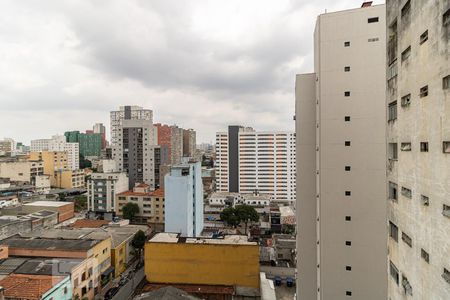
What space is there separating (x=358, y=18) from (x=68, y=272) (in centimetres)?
2651

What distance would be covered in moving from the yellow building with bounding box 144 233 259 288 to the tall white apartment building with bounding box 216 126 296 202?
53.2m

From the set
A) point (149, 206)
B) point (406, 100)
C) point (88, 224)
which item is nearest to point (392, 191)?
point (406, 100)

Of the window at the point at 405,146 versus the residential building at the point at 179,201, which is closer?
the window at the point at 405,146

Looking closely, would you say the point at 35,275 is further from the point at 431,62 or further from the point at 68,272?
the point at 431,62

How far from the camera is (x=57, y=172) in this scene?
76.9 meters

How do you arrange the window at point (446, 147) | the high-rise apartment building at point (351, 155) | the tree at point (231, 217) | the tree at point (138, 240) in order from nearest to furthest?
1. the window at point (446, 147)
2. the high-rise apartment building at point (351, 155)
3. the tree at point (138, 240)
4. the tree at point (231, 217)

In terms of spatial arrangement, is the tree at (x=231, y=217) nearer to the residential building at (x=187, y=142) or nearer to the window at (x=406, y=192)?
the window at (x=406, y=192)

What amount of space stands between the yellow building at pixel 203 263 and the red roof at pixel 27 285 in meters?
7.82

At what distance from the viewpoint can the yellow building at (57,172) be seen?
76500 millimetres

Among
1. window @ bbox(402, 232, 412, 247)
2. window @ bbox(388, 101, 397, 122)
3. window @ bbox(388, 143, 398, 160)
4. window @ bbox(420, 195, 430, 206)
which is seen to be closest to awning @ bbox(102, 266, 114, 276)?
window @ bbox(402, 232, 412, 247)

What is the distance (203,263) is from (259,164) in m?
54.8

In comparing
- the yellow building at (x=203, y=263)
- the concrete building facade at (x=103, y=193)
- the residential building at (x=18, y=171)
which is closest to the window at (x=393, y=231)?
the yellow building at (x=203, y=263)

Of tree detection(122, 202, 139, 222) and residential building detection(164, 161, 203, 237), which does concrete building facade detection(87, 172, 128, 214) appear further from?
residential building detection(164, 161, 203, 237)

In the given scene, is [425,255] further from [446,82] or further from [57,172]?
[57,172]
